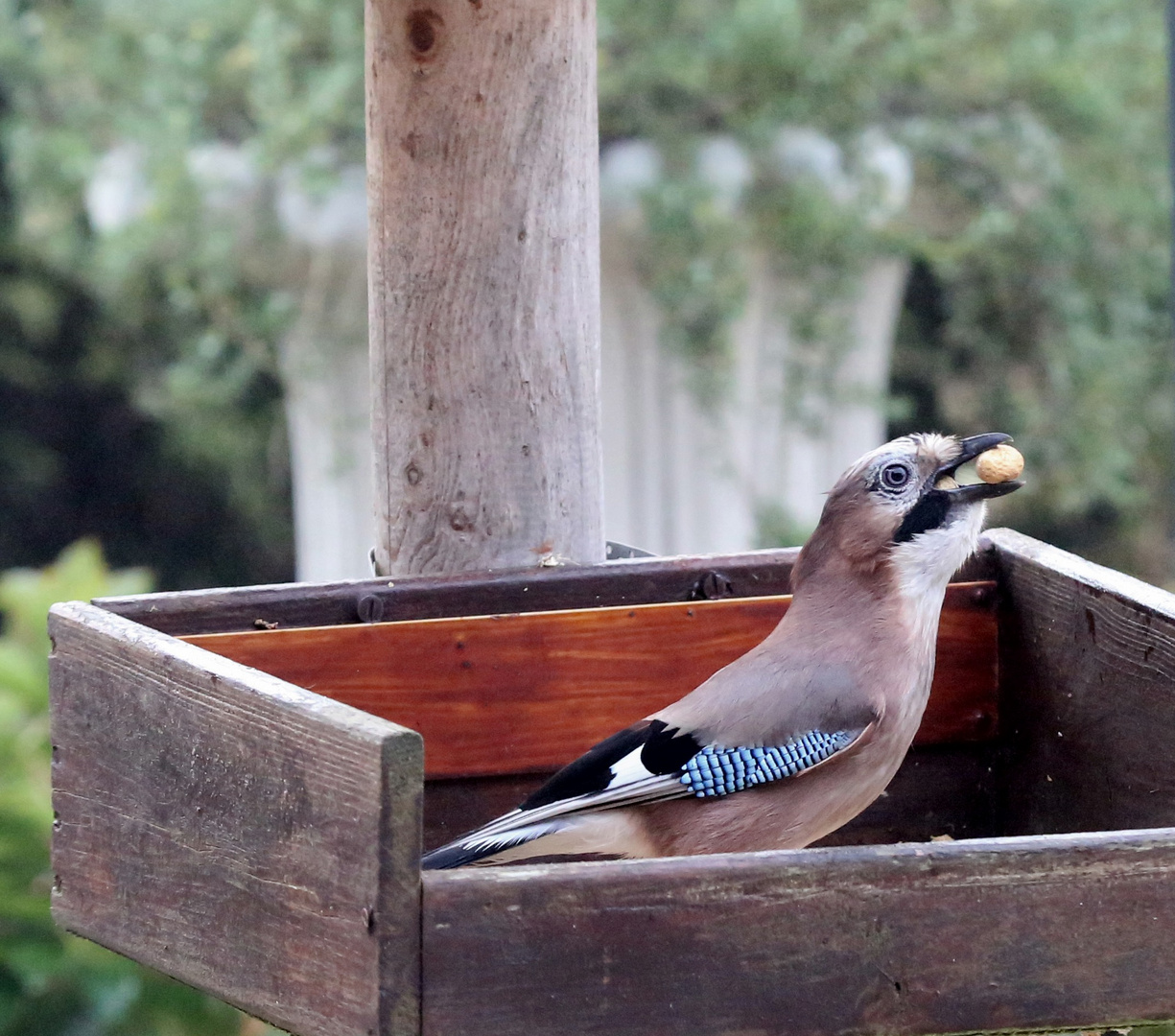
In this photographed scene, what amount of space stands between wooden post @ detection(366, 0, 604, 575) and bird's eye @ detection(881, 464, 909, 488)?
0.48 m

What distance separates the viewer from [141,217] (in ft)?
16.6

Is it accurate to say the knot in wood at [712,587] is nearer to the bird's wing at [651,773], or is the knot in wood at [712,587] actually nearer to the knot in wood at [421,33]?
the bird's wing at [651,773]

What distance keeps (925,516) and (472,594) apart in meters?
0.60

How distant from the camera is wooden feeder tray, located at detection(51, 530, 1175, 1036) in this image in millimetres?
1465

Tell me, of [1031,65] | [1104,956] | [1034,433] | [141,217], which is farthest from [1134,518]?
[1104,956]

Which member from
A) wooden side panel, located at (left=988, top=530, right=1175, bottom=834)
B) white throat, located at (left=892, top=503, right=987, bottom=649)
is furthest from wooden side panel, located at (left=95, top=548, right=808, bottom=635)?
white throat, located at (left=892, top=503, right=987, bottom=649)

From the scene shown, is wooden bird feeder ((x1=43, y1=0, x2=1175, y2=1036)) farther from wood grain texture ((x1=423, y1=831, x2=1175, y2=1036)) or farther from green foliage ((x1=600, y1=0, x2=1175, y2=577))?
green foliage ((x1=600, y1=0, x2=1175, y2=577))

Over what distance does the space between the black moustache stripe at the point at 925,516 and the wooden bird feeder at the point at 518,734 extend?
0.28 m

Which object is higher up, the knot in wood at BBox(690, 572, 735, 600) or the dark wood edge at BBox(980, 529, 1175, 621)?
the dark wood edge at BBox(980, 529, 1175, 621)

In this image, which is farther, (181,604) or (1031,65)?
(1031,65)

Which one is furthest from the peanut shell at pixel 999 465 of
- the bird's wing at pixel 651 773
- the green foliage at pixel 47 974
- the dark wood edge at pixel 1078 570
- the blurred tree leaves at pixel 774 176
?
the blurred tree leaves at pixel 774 176

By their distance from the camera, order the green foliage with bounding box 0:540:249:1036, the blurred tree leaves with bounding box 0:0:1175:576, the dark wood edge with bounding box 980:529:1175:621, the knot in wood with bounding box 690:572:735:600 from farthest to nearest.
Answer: the blurred tree leaves with bounding box 0:0:1175:576 < the green foliage with bounding box 0:540:249:1036 < the knot in wood with bounding box 690:572:735:600 < the dark wood edge with bounding box 980:529:1175:621

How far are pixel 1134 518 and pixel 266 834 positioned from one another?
6100 mm

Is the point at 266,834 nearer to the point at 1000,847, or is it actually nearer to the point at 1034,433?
the point at 1000,847
